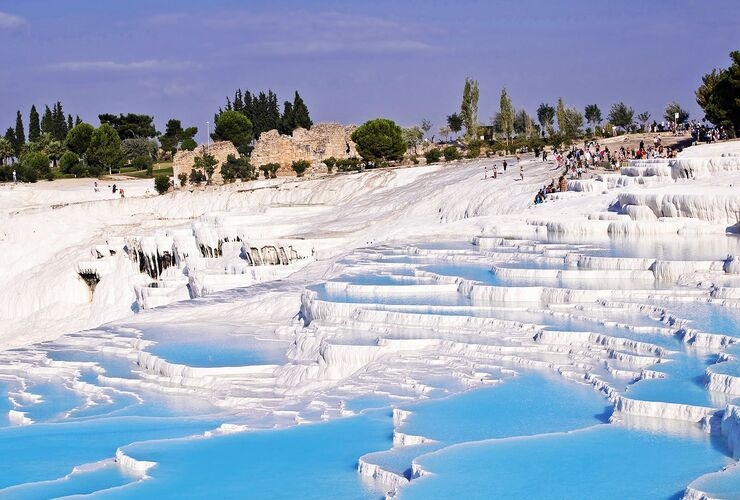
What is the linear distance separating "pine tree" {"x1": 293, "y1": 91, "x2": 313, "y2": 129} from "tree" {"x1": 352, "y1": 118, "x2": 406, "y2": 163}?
1394cm

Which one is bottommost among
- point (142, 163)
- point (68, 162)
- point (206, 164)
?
point (206, 164)

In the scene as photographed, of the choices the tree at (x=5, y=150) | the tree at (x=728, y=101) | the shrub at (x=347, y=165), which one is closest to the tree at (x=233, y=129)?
the tree at (x=5, y=150)

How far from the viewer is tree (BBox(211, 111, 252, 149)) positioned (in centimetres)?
5309

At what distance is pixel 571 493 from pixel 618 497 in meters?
0.29

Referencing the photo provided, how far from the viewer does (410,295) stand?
45.8 ft

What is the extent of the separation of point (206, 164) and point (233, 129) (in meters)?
14.8

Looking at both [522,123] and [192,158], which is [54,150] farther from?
[522,123]

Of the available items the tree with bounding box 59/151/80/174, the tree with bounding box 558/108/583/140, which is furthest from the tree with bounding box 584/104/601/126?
the tree with bounding box 59/151/80/174

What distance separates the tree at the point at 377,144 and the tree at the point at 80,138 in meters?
13.9

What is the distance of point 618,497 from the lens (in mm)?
7078

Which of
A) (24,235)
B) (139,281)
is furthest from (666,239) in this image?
(24,235)

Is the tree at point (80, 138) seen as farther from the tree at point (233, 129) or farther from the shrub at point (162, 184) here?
the shrub at point (162, 184)

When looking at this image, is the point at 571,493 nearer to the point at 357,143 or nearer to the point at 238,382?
the point at 238,382

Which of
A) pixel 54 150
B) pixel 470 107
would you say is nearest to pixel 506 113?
pixel 470 107
